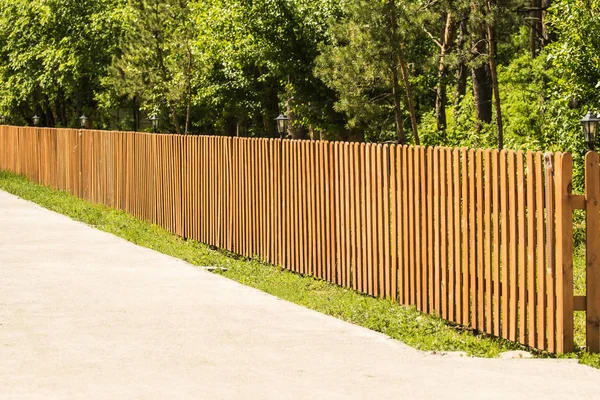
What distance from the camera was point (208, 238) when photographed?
51.0ft

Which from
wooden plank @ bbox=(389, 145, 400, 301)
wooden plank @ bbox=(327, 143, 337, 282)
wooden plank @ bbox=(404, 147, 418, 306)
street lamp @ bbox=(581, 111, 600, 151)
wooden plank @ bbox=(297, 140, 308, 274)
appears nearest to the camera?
wooden plank @ bbox=(404, 147, 418, 306)

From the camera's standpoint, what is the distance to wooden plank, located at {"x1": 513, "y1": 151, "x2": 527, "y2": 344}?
8.15 metres

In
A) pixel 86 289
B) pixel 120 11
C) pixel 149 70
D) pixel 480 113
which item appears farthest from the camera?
pixel 120 11

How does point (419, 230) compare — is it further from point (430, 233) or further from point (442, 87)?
point (442, 87)

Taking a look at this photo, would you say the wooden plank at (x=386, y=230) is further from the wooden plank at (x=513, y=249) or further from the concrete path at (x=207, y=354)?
the wooden plank at (x=513, y=249)

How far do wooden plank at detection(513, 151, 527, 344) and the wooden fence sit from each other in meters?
0.01

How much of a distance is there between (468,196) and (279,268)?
4286 mm

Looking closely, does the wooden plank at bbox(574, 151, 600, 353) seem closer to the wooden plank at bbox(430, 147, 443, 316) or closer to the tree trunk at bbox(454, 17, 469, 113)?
the wooden plank at bbox(430, 147, 443, 316)

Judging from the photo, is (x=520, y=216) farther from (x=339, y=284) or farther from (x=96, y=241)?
(x=96, y=241)

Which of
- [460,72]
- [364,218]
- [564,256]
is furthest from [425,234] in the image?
[460,72]

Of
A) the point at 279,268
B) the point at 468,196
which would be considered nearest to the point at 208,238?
the point at 279,268

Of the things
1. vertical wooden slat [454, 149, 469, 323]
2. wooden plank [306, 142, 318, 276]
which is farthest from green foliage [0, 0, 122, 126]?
vertical wooden slat [454, 149, 469, 323]

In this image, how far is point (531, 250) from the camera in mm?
8125

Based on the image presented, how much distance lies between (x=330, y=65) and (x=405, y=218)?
1506 cm
